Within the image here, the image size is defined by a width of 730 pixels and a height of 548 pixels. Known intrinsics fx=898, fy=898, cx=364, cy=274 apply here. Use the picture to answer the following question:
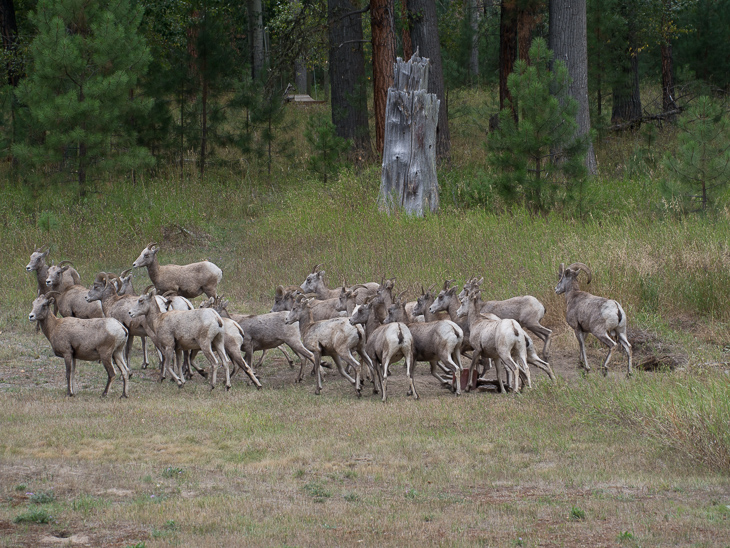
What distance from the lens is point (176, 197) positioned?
71.4 ft

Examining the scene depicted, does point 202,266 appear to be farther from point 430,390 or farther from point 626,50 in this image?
point 626,50

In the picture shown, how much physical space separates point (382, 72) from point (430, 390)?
1292cm

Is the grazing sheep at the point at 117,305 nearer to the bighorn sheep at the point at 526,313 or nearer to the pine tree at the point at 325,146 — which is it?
the bighorn sheep at the point at 526,313

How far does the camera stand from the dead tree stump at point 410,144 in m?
18.5

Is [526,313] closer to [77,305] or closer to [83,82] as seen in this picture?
[77,305]

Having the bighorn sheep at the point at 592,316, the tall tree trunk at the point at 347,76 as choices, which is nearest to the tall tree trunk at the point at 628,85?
the tall tree trunk at the point at 347,76

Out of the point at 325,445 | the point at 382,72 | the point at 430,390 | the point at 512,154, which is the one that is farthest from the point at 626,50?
the point at 325,445

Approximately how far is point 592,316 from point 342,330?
120 inches

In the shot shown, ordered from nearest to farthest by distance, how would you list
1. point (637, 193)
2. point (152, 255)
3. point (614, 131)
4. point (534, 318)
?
1. point (534, 318)
2. point (152, 255)
3. point (637, 193)
4. point (614, 131)

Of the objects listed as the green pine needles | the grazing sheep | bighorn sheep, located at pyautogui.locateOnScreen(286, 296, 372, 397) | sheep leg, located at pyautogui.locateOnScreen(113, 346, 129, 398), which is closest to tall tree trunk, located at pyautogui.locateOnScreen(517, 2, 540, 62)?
the green pine needles

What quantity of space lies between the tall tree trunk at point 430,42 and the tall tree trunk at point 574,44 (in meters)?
3.27

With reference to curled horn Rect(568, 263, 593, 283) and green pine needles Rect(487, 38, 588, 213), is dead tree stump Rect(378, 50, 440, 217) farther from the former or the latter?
curled horn Rect(568, 263, 593, 283)

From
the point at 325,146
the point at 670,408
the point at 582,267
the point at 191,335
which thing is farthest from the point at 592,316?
the point at 325,146

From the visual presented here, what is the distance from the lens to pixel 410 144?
18688 millimetres
